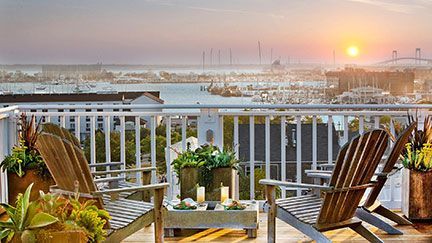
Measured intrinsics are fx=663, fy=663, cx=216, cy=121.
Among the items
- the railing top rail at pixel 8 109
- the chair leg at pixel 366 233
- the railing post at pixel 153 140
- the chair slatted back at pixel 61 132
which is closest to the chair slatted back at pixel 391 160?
the chair leg at pixel 366 233

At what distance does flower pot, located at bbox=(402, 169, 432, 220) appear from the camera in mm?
5395

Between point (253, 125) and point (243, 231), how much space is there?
1051 millimetres

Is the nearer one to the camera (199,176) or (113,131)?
(199,176)

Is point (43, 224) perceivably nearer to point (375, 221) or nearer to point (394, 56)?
point (375, 221)

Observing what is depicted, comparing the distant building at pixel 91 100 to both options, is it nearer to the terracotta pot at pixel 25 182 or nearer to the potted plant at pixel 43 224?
the terracotta pot at pixel 25 182

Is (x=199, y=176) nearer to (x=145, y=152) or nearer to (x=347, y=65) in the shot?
(x=145, y=152)

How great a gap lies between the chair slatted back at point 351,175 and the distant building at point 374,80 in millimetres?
2541

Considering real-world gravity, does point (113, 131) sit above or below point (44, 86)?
below

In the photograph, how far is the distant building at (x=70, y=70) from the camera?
7.31 meters

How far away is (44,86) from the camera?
277 inches

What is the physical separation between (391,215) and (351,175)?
1226 millimetres

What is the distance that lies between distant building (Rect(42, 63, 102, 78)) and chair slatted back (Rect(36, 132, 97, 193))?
324 centimetres

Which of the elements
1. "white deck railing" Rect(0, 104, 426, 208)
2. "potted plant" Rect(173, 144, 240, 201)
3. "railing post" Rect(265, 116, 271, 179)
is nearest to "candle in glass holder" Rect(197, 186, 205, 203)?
"potted plant" Rect(173, 144, 240, 201)

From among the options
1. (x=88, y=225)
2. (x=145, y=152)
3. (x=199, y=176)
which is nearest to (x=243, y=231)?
(x=199, y=176)
